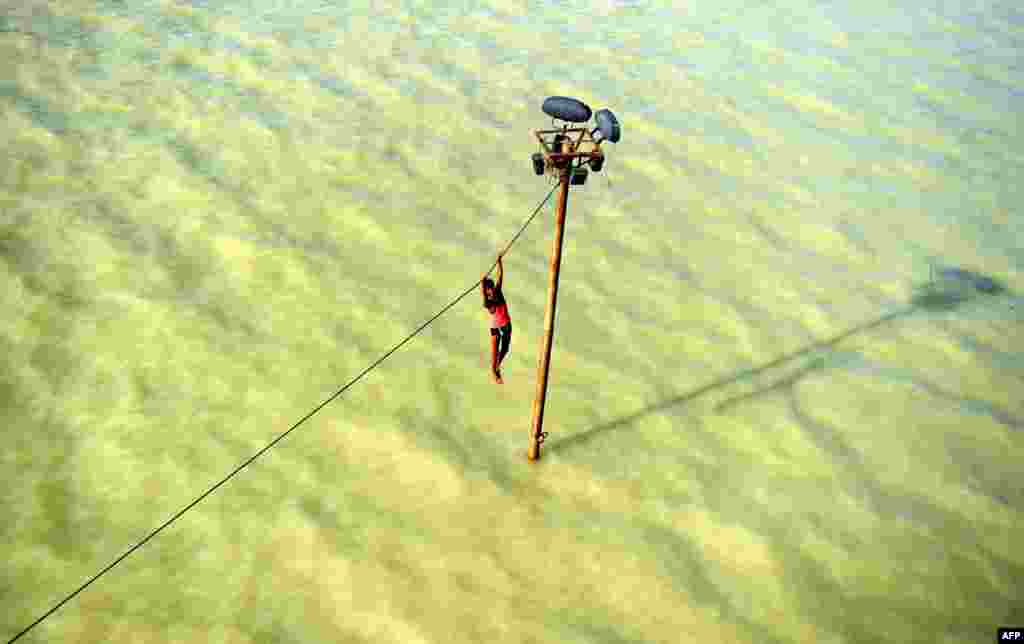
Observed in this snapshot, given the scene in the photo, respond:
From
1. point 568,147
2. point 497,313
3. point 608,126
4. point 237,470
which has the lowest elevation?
point 237,470

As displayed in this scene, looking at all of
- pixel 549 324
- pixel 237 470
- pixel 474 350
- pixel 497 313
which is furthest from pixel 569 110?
pixel 237 470

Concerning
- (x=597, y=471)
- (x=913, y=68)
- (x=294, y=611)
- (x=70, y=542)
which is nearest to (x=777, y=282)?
(x=597, y=471)

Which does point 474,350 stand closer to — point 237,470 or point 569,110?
point 237,470

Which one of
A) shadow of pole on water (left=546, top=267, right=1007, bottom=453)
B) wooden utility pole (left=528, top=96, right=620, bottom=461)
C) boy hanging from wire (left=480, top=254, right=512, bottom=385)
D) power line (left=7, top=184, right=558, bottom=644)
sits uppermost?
wooden utility pole (left=528, top=96, right=620, bottom=461)

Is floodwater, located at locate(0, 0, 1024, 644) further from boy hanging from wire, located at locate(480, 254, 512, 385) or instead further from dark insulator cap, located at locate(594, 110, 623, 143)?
dark insulator cap, located at locate(594, 110, 623, 143)

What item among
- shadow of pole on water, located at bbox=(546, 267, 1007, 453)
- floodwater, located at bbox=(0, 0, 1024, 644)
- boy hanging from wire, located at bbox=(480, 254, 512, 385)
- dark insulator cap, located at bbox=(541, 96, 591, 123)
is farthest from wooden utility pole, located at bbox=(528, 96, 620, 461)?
floodwater, located at bbox=(0, 0, 1024, 644)

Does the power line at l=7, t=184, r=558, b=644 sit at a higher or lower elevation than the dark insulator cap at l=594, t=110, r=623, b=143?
lower

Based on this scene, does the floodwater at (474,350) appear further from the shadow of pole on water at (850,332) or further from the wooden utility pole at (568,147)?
the wooden utility pole at (568,147)
